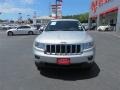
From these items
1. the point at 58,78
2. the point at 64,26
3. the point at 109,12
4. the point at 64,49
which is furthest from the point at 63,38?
the point at 109,12

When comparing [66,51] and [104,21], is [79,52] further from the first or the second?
[104,21]

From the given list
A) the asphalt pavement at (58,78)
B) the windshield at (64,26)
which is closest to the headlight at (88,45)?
the asphalt pavement at (58,78)

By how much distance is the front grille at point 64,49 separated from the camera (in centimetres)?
766

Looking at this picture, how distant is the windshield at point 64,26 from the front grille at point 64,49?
86.1 inches

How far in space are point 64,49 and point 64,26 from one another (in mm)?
2499

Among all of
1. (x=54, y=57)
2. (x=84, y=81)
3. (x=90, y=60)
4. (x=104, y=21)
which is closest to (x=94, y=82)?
(x=84, y=81)

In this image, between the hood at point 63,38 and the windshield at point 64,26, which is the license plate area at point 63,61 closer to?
the hood at point 63,38

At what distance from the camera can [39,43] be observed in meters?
8.01

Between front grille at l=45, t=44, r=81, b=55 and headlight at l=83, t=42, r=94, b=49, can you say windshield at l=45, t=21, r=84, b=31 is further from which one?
front grille at l=45, t=44, r=81, b=55

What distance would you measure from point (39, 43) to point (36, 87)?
5.38ft

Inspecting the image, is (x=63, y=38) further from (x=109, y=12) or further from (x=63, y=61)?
(x=109, y=12)

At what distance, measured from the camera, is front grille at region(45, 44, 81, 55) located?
766 centimetres

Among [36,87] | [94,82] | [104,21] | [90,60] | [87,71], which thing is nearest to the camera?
[36,87]

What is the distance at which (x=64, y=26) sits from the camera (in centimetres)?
1005
